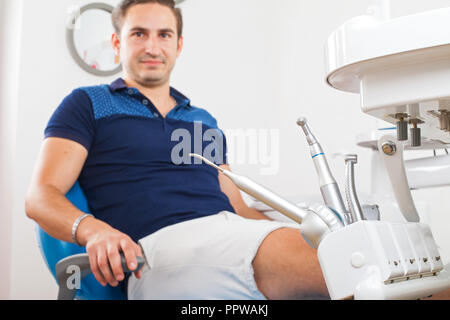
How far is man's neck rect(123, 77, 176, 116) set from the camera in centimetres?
125

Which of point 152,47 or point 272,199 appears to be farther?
point 152,47

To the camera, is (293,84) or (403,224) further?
(293,84)

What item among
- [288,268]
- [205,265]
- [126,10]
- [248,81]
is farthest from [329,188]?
[248,81]

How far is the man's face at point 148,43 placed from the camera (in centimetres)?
128

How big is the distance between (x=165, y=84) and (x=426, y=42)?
0.99 m

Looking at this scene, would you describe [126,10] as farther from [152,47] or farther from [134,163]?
[134,163]

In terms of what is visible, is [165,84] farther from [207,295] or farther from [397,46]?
[397,46]

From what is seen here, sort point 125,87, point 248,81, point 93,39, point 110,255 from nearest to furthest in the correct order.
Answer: point 110,255
point 125,87
point 93,39
point 248,81

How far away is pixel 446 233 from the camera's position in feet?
5.67

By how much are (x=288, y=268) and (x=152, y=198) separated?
1.23ft

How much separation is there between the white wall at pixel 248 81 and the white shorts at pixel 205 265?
900 millimetres

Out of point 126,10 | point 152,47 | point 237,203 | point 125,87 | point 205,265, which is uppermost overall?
point 126,10

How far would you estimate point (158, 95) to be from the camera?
128 cm
